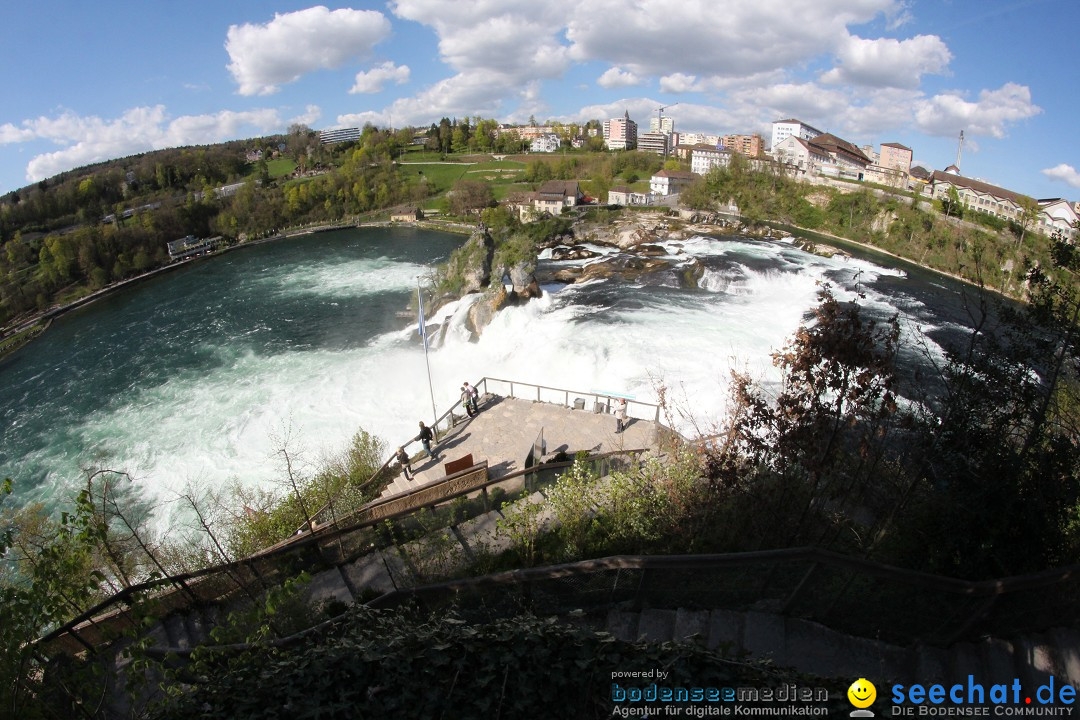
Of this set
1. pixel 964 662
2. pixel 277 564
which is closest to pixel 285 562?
pixel 277 564

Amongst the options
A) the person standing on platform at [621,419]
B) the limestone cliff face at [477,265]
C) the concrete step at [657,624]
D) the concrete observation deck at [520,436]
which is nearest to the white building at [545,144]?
the limestone cliff face at [477,265]

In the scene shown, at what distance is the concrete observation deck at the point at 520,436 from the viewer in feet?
46.2

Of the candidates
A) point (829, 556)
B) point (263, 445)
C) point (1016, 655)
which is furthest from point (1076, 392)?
point (263, 445)

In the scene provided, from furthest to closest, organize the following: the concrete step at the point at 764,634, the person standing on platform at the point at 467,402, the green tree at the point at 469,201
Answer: the green tree at the point at 469,201 < the person standing on platform at the point at 467,402 < the concrete step at the point at 764,634

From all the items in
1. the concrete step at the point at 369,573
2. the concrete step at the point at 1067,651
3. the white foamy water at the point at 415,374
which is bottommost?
the white foamy water at the point at 415,374

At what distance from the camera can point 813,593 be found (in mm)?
5355

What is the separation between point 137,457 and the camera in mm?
20453

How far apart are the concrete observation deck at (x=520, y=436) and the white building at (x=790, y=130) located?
126 metres

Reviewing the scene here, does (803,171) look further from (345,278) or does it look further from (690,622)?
(690,622)

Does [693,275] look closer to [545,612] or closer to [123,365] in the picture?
[545,612]

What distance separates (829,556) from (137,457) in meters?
24.0

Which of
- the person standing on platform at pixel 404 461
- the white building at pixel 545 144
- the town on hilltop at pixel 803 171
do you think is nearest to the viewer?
the person standing on platform at pixel 404 461

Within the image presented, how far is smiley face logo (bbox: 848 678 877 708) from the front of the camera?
3.81 m

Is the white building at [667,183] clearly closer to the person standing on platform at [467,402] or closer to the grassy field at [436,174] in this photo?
the grassy field at [436,174]
